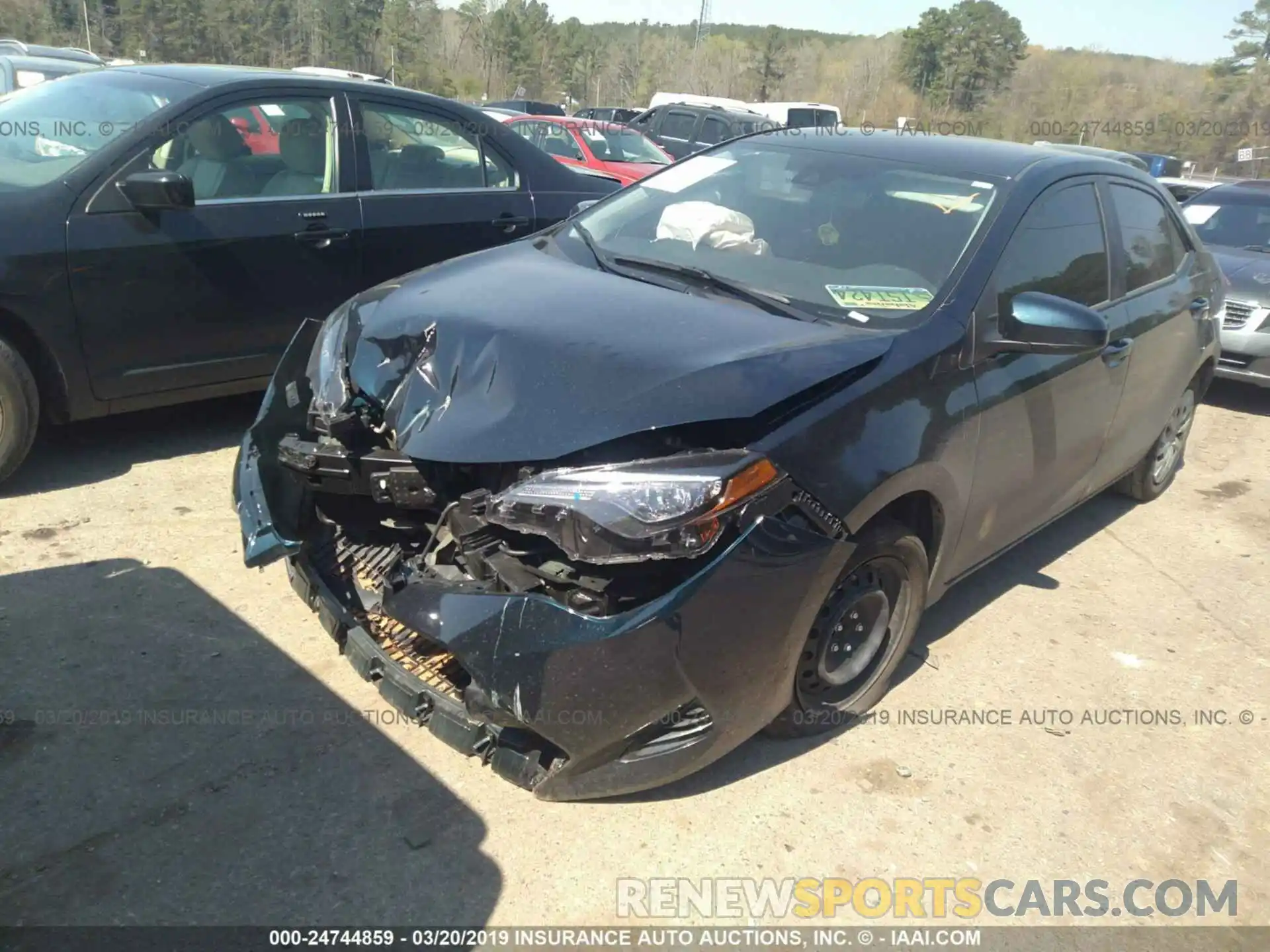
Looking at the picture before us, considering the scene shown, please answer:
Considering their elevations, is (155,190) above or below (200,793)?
above

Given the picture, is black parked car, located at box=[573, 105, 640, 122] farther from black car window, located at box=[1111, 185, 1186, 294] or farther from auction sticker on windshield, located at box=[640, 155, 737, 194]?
auction sticker on windshield, located at box=[640, 155, 737, 194]

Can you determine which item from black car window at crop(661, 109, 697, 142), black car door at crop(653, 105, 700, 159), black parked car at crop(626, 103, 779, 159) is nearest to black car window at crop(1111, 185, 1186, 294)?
black parked car at crop(626, 103, 779, 159)

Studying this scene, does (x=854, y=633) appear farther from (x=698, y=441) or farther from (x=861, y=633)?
(x=698, y=441)

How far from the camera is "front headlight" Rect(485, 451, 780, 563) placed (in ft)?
7.74

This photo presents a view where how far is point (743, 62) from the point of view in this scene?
64.1 m

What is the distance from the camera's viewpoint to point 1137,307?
4160mm

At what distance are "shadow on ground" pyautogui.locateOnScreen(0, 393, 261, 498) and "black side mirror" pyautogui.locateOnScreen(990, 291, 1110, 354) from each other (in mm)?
3299

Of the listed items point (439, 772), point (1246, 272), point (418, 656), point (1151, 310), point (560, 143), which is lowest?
point (439, 772)

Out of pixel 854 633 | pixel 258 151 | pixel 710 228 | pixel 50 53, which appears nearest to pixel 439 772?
pixel 854 633

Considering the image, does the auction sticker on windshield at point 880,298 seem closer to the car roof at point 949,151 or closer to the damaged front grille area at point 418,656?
the car roof at point 949,151

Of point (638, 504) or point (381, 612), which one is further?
point (381, 612)

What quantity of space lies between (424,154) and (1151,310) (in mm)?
3700

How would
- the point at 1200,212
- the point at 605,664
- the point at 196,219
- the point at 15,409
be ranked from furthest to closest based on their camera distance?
1. the point at 1200,212
2. the point at 196,219
3. the point at 15,409
4. the point at 605,664

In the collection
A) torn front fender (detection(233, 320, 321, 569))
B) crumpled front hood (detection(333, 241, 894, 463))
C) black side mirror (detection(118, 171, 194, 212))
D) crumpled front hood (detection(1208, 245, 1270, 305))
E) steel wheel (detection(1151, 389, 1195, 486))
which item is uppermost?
black side mirror (detection(118, 171, 194, 212))
